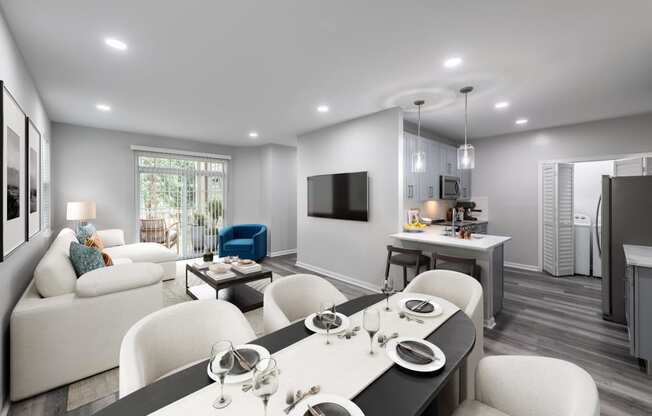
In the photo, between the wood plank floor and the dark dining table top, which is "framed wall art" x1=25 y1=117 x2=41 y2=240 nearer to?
the wood plank floor

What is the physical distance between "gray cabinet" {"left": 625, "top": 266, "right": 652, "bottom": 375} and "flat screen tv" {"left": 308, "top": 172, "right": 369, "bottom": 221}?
2799 mm

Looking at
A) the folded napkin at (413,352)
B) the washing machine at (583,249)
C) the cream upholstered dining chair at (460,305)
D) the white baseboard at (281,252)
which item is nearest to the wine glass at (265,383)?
the folded napkin at (413,352)

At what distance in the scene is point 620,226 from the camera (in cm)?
300

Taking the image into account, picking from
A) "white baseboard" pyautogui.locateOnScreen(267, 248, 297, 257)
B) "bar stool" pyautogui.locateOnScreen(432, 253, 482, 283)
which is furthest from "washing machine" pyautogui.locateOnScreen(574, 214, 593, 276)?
"white baseboard" pyautogui.locateOnScreen(267, 248, 297, 257)

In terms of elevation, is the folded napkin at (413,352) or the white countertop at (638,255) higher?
the white countertop at (638,255)

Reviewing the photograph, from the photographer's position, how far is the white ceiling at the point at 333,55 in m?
1.89

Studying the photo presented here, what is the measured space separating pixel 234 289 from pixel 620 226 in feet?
15.8

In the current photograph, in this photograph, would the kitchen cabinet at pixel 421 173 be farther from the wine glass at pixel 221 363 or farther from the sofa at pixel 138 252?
the sofa at pixel 138 252

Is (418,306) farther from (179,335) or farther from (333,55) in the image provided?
(333,55)

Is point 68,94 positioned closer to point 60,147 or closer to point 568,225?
point 60,147

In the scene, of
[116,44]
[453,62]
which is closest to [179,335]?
[116,44]

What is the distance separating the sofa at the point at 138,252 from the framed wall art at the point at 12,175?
196 centimetres

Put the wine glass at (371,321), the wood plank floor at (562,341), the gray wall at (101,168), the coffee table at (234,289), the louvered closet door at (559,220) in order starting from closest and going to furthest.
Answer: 1. the wine glass at (371,321)
2. the wood plank floor at (562,341)
3. the coffee table at (234,289)
4. the gray wall at (101,168)
5. the louvered closet door at (559,220)

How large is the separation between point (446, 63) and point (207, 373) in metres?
3.03
